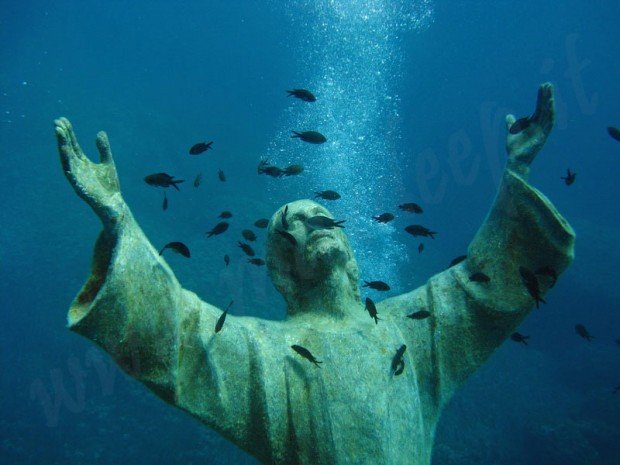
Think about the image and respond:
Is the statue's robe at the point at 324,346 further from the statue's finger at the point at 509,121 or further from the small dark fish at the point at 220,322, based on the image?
the statue's finger at the point at 509,121

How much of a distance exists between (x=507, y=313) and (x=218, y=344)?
227 cm

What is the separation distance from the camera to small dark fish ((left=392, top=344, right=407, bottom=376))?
121 inches

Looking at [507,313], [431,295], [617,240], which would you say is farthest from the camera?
[617,240]

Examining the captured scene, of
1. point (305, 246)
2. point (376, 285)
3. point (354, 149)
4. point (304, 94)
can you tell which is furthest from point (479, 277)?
point (354, 149)

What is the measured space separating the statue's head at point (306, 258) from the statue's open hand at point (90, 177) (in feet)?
5.18

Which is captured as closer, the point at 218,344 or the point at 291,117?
the point at 218,344

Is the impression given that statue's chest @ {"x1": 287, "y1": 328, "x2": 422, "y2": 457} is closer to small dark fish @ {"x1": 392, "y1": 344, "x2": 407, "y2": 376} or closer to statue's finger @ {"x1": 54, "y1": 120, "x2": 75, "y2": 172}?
small dark fish @ {"x1": 392, "y1": 344, "x2": 407, "y2": 376}

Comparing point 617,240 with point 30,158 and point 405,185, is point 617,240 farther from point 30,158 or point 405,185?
point 30,158

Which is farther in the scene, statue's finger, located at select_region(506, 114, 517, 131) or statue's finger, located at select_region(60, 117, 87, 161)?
statue's finger, located at select_region(506, 114, 517, 131)

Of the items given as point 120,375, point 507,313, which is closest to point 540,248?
point 507,313

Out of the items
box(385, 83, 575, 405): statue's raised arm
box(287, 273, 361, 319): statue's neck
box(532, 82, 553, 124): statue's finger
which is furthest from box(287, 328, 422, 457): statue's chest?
box(532, 82, 553, 124): statue's finger

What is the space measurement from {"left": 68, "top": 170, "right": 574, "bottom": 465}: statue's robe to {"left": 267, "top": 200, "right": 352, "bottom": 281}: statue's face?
457mm

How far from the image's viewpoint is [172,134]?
156 feet

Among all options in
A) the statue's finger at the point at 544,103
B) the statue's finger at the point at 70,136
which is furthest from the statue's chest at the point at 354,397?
the statue's finger at the point at 544,103
